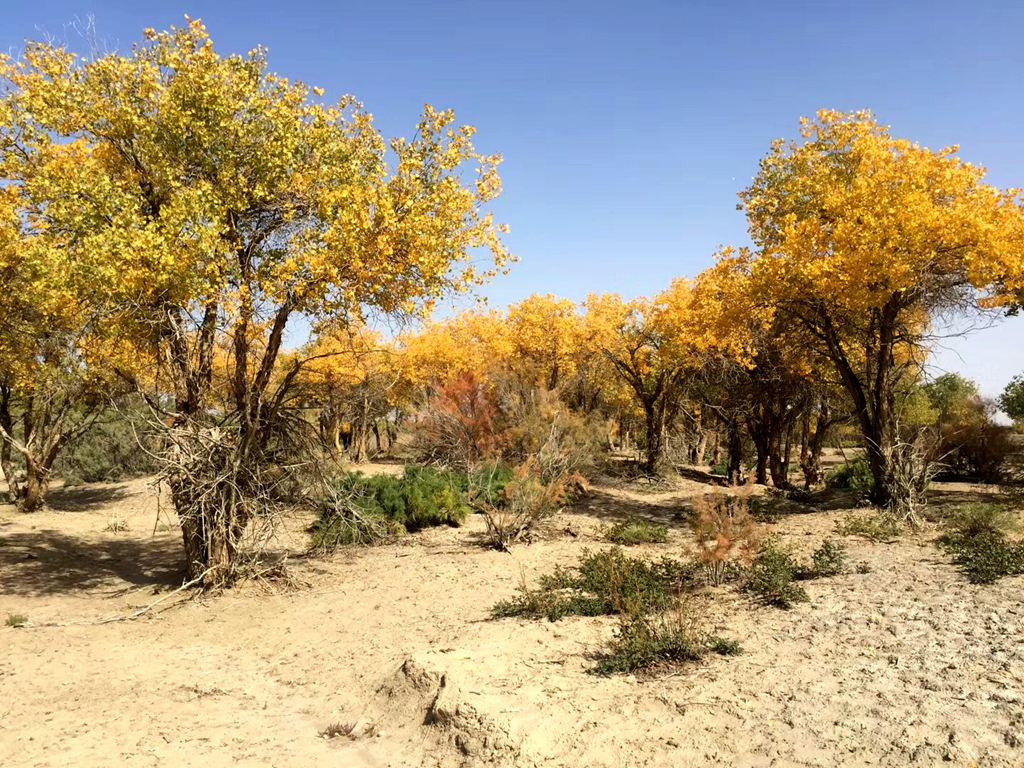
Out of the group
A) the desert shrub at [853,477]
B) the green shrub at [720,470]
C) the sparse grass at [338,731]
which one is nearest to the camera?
the sparse grass at [338,731]

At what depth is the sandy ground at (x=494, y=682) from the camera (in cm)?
430

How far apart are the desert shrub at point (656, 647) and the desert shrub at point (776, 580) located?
140 cm

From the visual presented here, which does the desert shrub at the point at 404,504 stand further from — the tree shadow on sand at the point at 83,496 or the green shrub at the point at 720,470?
the green shrub at the point at 720,470

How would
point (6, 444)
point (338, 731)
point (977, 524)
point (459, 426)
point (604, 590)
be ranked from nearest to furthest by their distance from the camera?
point (338, 731) → point (604, 590) → point (977, 524) → point (6, 444) → point (459, 426)

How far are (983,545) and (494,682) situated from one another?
6.52 metres

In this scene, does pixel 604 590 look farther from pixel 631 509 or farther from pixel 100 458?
pixel 100 458

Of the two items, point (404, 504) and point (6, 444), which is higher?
point (6, 444)

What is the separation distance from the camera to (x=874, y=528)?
34.4ft

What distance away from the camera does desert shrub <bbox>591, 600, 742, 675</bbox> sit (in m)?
5.47

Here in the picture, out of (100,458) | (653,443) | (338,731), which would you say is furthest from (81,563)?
(653,443)

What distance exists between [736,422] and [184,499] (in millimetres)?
16138

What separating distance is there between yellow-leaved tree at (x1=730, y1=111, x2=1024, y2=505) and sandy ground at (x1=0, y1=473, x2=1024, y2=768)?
4.45 meters

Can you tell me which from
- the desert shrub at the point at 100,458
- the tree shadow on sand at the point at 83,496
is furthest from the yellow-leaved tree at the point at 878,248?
the desert shrub at the point at 100,458

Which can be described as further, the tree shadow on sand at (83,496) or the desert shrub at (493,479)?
the tree shadow on sand at (83,496)
